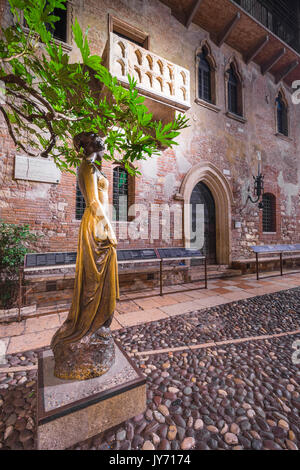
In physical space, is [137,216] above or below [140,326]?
above

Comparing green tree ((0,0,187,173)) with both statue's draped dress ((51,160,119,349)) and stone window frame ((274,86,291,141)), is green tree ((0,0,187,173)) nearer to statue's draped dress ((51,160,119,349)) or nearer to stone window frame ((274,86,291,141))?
statue's draped dress ((51,160,119,349))

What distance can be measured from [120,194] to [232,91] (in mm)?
7541

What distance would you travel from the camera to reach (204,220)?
802 centimetres

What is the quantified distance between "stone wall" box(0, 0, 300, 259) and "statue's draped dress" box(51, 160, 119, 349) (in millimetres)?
3797

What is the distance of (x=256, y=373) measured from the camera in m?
2.11

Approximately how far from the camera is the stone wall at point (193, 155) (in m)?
4.94

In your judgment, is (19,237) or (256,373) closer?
(256,373)

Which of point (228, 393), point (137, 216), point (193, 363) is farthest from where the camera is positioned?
point (137, 216)

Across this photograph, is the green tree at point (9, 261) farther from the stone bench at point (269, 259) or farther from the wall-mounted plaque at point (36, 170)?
the stone bench at point (269, 259)

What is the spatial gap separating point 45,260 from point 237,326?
380 centimetres
